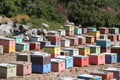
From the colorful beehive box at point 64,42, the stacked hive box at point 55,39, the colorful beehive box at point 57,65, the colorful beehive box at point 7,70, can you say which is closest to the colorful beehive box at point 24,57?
the colorful beehive box at point 57,65

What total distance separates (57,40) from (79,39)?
2735 millimetres

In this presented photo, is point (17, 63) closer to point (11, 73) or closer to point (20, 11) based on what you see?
point (11, 73)

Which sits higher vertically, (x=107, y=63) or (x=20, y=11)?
(x=20, y=11)

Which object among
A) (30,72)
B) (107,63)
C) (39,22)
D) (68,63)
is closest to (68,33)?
(39,22)

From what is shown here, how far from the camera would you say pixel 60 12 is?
39.6 metres

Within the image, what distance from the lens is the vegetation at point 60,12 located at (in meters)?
33.6

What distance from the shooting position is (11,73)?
1759cm

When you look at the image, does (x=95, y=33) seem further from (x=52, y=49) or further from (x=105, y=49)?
(x=52, y=49)

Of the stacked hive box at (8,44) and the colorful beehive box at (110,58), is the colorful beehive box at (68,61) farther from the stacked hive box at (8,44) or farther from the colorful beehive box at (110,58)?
the stacked hive box at (8,44)

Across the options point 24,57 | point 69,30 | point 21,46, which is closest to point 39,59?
point 24,57

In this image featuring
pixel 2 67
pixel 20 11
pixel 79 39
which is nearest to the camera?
pixel 2 67

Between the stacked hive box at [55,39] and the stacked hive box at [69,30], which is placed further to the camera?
the stacked hive box at [69,30]

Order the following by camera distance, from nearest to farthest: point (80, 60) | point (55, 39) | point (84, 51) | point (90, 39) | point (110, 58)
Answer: point (80, 60), point (110, 58), point (84, 51), point (55, 39), point (90, 39)

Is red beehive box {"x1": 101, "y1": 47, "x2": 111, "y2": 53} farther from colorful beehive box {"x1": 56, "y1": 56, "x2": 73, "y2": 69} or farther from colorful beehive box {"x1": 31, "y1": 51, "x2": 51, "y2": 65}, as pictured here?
colorful beehive box {"x1": 31, "y1": 51, "x2": 51, "y2": 65}
